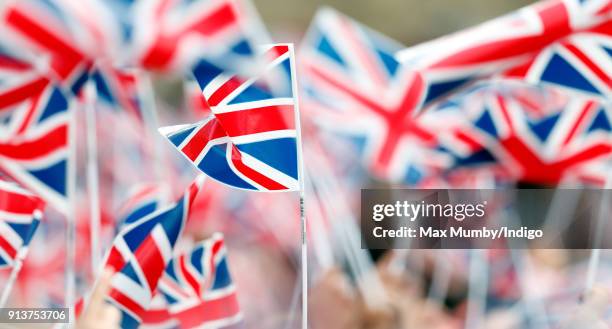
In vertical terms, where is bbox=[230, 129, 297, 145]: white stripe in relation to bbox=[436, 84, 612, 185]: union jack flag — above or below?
below

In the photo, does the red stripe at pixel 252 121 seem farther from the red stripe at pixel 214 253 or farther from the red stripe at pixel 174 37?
the red stripe at pixel 174 37

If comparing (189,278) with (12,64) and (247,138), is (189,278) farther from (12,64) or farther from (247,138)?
(12,64)

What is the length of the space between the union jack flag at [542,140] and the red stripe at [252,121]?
1347 millimetres

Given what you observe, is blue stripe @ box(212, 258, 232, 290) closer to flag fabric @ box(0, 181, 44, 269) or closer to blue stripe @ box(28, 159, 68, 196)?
flag fabric @ box(0, 181, 44, 269)

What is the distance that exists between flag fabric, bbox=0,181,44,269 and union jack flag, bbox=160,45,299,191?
653 mm

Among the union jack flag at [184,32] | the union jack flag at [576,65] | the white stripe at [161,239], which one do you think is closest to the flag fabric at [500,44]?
the union jack flag at [576,65]

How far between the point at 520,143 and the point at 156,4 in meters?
1.39

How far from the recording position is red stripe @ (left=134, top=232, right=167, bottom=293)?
2985mm

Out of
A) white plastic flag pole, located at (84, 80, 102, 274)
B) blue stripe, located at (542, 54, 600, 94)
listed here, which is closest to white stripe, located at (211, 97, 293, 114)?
blue stripe, located at (542, 54, 600, 94)

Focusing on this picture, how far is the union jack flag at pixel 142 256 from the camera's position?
2982mm

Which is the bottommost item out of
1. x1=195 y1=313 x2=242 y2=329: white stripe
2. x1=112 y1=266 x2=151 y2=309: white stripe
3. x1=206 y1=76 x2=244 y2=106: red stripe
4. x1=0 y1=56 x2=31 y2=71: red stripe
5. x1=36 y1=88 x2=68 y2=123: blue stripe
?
x1=195 y1=313 x2=242 y2=329: white stripe

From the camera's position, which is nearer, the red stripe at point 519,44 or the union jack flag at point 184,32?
the red stripe at point 519,44

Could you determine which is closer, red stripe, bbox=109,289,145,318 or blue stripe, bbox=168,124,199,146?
blue stripe, bbox=168,124,199,146

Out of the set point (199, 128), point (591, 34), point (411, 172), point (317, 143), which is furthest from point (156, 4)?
point (591, 34)
